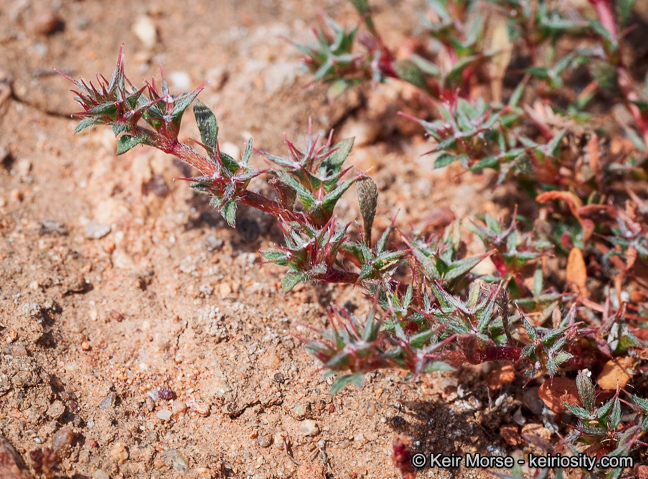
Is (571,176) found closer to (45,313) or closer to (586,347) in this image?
(586,347)

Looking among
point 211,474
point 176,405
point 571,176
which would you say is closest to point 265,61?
point 571,176

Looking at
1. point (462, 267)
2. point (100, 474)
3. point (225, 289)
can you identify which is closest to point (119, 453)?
point (100, 474)

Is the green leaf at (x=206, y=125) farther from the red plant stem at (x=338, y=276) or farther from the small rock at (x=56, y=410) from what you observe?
the small rock at (x=56, y=410)

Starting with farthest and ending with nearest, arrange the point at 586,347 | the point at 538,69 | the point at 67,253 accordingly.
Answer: the point at 538,69 → the point at 67,253 → the point at 586,347

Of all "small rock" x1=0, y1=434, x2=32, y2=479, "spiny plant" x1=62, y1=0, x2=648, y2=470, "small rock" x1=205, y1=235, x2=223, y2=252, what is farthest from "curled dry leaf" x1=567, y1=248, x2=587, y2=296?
"small rock" x1=0, y1=434, x2=32, y2=479

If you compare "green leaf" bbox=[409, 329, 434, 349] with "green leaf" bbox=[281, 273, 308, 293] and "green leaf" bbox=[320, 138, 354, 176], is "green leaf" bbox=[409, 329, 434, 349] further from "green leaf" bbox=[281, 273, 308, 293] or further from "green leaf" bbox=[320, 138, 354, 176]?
"green leaf" bbox=[320, 138, 354, 176]

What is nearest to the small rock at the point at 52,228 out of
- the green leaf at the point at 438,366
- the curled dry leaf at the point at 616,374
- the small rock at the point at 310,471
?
the small rock at the point at 310,471

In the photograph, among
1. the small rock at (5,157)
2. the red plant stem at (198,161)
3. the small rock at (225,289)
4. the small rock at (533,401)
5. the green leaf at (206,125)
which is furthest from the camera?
the small rock at (5,157)
